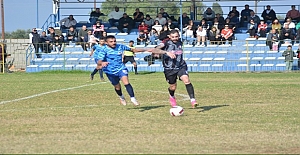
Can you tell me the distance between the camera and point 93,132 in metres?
10.4

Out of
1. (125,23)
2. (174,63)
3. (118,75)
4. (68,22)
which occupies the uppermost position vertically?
(68,22)

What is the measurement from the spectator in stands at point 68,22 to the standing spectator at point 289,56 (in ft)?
47.2

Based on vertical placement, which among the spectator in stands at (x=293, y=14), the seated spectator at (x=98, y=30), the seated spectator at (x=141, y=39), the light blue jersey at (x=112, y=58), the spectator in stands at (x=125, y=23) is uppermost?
the spectator in stands at (x=293, y=14)

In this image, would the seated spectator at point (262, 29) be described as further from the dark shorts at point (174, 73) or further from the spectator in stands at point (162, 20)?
the dark shorts at point (174, 73)

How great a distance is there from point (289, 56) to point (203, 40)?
5156 mm

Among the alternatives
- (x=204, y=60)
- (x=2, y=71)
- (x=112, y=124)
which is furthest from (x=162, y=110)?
(x=2, y=71)

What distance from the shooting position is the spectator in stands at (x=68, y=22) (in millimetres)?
41375

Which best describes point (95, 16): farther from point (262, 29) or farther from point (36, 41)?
point (262, 29)

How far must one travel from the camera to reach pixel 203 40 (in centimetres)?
3616

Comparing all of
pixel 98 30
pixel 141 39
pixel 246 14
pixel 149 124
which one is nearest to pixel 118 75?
pixel 149 124

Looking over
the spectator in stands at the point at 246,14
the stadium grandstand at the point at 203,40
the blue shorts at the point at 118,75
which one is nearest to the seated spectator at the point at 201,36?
the stadium grandstand at the point at 203,40

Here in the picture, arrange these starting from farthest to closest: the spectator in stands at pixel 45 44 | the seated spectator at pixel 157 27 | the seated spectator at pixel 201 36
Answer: the seated spectator at pixel 157 27
the spectator in stands at pixel 45 44
the seated spectator at pixel 201 36

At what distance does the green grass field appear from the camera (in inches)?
351

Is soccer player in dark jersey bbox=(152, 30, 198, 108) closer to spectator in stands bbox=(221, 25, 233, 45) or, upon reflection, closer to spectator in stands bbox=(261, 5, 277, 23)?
spectator in stands bbox=(221, 25, 233, 45)
